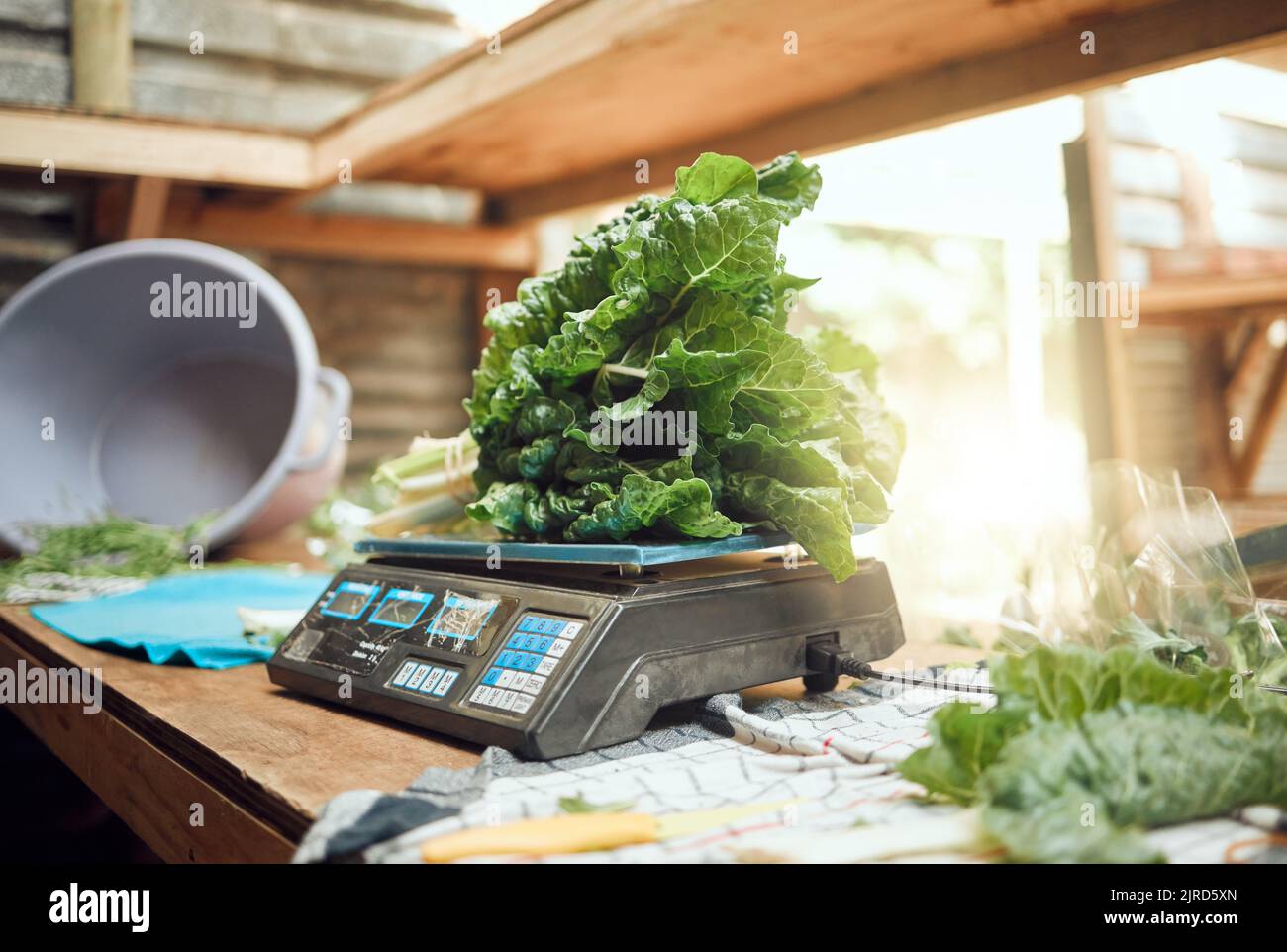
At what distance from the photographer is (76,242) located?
2.95 m

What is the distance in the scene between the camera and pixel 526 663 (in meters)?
0.92

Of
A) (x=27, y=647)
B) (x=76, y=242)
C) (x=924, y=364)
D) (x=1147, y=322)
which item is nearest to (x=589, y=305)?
(x=27, y=647)

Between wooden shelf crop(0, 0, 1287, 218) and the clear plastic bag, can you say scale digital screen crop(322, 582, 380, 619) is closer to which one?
the clear plastic bag

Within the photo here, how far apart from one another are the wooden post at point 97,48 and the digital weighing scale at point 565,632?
2.33 meters

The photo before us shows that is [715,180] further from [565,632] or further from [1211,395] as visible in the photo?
[1211,395]

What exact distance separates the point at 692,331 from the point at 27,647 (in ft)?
4.07

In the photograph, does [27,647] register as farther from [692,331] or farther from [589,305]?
[692,331]

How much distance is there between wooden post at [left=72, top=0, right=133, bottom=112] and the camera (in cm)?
289

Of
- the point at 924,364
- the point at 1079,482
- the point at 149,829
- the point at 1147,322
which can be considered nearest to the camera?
the point at 149,829

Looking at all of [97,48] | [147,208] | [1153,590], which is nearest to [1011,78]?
[1153,590]

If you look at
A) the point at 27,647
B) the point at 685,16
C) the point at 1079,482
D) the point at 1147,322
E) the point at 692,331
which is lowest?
the point at 27,647

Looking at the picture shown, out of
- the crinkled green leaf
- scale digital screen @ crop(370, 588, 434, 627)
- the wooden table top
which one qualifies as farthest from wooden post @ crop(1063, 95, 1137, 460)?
scale digital screen @ crop(370, 588, 434, 627)

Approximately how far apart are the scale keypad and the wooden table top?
0.06 m

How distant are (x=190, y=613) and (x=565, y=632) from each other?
41.2 inches
